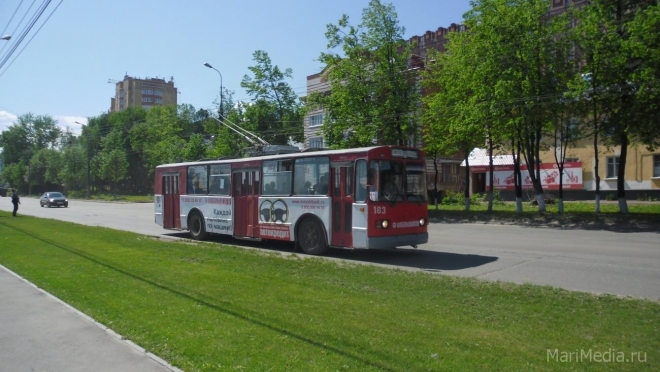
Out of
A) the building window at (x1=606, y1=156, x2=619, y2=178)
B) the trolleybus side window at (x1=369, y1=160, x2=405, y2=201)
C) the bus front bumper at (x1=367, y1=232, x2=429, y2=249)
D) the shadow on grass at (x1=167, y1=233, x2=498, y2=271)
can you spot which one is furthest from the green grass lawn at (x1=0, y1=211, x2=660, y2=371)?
the building window at (x1=606, y1=156, x2=619, y2=178)

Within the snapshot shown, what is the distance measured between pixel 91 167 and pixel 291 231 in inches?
2875

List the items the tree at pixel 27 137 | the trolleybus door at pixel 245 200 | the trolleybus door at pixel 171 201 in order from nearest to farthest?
the trolleybus door at pixel 245 200, the trolleybus door at pixel 171 201, the tree at pixel 27 137

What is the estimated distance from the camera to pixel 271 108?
46.1 metres

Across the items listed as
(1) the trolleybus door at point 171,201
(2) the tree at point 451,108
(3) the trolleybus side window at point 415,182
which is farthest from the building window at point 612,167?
(1) the trolleybus door at point 171,201

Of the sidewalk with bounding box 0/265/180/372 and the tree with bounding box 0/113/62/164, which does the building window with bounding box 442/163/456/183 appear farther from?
the tree with bounding box 0/113/62/164

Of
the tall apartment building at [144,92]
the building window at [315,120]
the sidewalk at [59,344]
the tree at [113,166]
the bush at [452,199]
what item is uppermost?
the tall apartment building at [144,92]

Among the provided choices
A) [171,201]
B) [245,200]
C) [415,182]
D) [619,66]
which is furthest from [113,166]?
[415,182]

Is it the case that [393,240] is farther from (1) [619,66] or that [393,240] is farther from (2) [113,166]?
(2) [113,166]

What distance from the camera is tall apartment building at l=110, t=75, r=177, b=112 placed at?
138 meters

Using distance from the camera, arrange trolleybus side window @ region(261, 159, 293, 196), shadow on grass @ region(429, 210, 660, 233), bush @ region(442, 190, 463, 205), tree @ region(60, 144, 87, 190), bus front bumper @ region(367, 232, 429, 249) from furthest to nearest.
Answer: tree @ region(60, 144, 87, 190)
bush @ region(442, 190, 463, 205)
shadow on grass @ region(429, 210, 660, 233)
trolleybus side window @ region(261, 159, 293, 196)
bus front bumper @ region(367, 232, 429, 249)

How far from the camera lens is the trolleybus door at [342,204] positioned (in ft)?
45.4

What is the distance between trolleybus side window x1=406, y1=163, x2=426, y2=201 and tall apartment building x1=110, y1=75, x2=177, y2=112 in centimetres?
13216

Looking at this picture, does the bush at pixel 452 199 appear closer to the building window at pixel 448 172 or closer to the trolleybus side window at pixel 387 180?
the building window at pixel 448 172

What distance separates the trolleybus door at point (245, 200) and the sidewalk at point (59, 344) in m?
8.90
